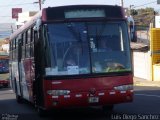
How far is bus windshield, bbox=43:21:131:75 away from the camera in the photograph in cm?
1409

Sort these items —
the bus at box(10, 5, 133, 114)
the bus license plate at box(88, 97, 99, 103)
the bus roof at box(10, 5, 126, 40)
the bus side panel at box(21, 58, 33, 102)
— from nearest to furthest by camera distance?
the bus at box(10, 5, 133, 114) < the bus license plate at box(88, 97, 99, 103) < the bus roof at box(10, 5, 126, 40) < the bus side panel at box(21, 58, 33, 102)

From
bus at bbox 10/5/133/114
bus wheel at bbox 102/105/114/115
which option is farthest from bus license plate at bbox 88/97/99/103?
bus wheel at bbox 102/105/114/115

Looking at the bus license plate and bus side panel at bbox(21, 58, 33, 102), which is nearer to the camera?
the bus license plate

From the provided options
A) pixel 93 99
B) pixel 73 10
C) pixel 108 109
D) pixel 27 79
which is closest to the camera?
pixel 93 99

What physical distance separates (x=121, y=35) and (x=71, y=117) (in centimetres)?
321

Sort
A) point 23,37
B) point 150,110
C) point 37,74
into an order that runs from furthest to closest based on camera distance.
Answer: point 23,37
point 150,110
point 37,74

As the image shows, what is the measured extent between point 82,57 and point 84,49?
0.76 ft

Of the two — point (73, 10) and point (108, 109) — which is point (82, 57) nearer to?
point (73, 10)

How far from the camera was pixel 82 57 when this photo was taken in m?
14.2

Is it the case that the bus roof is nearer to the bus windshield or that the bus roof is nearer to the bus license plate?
the bus windshield

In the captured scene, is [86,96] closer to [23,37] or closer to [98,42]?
[98,42]

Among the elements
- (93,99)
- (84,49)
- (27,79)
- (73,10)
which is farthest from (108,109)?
(73,10)

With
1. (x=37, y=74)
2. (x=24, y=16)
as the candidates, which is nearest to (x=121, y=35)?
(x=37, y=74)

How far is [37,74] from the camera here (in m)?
15.3
